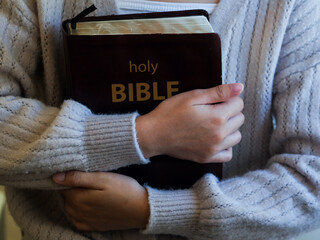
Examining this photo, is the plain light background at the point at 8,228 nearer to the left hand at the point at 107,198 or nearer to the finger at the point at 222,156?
the left hand at the point at 107,198

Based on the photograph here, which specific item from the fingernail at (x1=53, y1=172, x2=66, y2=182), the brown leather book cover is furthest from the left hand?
the brown leather book cover

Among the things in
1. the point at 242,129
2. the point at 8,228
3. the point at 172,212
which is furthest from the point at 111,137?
the point at 8,228

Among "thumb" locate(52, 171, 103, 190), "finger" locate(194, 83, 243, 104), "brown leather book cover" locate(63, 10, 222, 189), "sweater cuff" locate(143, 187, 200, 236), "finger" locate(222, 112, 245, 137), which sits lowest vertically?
"sweater cuff" locate(143, 187, 200, 236)

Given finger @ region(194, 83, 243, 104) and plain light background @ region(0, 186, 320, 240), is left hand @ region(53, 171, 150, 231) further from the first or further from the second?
plain light background @ region(0, 186, 320, 240)

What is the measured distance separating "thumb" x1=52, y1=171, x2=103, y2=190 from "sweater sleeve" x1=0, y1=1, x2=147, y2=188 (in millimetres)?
15

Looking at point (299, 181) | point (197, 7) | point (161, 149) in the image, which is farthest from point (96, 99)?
point (299, 181)

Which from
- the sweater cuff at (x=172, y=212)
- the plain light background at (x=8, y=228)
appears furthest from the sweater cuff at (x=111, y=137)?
the plain light background at (x=8, y=228)

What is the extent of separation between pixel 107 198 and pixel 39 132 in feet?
0.58

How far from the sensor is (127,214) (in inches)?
27.4

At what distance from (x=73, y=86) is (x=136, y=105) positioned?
0.39 feet

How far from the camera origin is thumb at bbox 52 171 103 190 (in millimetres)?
671

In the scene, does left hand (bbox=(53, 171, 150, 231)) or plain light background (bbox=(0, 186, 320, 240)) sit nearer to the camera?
left hand (bbox=(53, 171, 150, 231))

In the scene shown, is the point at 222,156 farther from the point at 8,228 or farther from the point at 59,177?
the point at 8,228

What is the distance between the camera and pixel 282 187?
0.72 m
